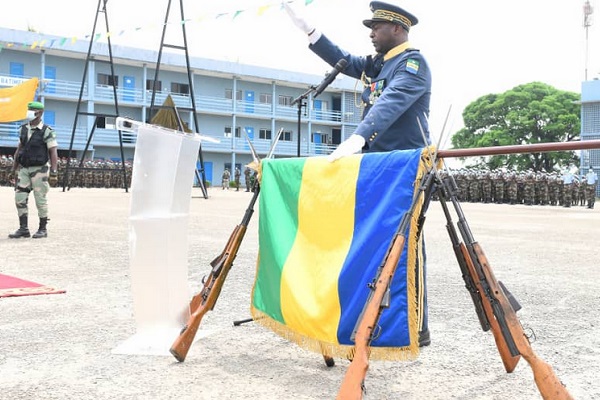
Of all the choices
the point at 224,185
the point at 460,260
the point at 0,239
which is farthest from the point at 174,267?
the point at 224,185

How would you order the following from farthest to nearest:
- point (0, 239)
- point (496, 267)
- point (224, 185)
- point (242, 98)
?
point (242, 98), point (224, 185), point (0, 239), point (496, 267)

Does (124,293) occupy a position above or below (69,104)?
below

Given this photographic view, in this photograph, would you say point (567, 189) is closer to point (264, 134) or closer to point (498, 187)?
point (498, 187)

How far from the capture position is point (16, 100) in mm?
22109

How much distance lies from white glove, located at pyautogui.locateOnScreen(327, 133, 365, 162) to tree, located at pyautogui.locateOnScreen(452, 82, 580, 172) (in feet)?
137

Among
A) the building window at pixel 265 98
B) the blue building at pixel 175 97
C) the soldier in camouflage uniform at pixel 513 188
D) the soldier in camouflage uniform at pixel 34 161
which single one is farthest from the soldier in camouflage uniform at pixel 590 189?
the building window at pixel 265 98

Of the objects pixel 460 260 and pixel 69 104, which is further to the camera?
pixel 69 104

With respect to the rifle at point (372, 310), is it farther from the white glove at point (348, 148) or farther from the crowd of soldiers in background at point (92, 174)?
the crowd of soldiers in background at point (92, 174)

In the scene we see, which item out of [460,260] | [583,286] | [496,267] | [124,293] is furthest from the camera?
[496,267]

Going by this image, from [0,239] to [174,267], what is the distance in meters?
5.46

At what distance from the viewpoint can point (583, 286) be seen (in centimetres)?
529

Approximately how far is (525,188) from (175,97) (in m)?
23.8

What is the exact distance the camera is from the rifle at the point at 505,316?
2.21 m

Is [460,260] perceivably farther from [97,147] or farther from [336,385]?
[97,147]
